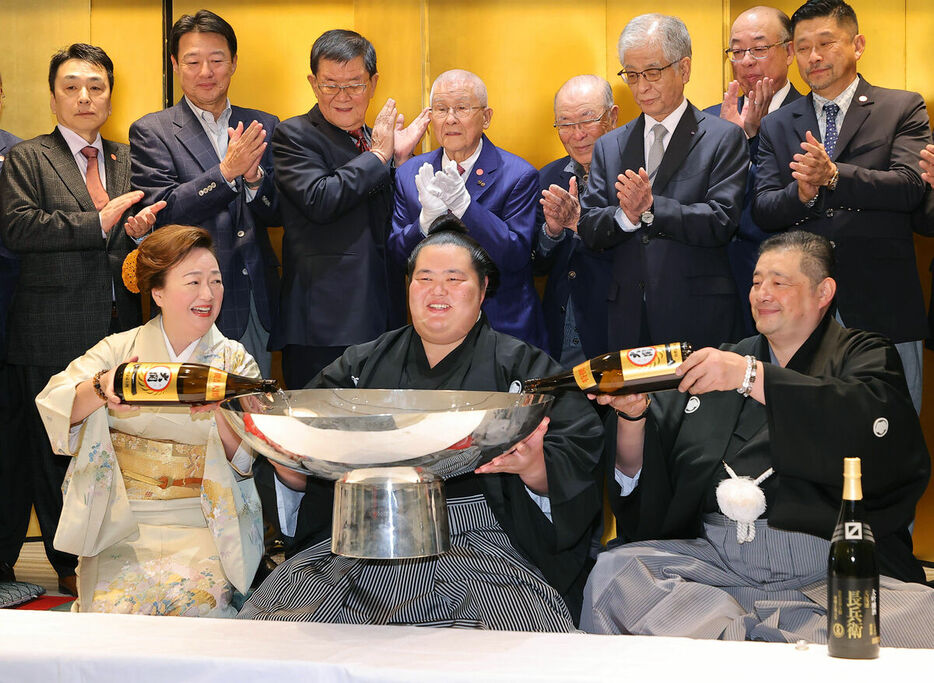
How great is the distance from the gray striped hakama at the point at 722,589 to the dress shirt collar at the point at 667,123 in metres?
1.63

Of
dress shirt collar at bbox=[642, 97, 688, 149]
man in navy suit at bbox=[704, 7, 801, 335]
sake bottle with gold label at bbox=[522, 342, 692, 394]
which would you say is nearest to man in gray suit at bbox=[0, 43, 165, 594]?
dress shirt collar at bbox=[642, 97, 688, 149]

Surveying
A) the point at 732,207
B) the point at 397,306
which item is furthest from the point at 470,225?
the point at 732,207

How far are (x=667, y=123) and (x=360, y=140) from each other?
116 cm

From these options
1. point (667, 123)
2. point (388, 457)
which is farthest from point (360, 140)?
point (388, 457)

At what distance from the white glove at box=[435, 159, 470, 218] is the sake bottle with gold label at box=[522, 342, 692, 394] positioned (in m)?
1.76

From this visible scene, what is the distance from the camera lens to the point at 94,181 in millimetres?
4035

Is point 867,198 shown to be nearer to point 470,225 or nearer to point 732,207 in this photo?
point 732,207

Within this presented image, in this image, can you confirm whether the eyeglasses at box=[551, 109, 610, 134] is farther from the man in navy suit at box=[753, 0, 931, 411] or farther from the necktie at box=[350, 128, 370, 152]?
the necktie at box=[350, 128, 370, 152]

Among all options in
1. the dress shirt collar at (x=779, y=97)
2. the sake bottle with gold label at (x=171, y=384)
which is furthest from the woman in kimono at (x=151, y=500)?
the dress shirt collar at (x=779, y=97)

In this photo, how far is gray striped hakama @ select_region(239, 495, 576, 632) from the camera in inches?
84.4

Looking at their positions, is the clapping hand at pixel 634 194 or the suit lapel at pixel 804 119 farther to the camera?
the suit lapel at pixel 804 119

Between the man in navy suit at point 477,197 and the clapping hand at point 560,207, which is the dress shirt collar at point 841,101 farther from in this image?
the man in navy suit at point 477,197

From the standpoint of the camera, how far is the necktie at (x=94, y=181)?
3.98m

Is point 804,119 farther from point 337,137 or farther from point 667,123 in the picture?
point 337,137
